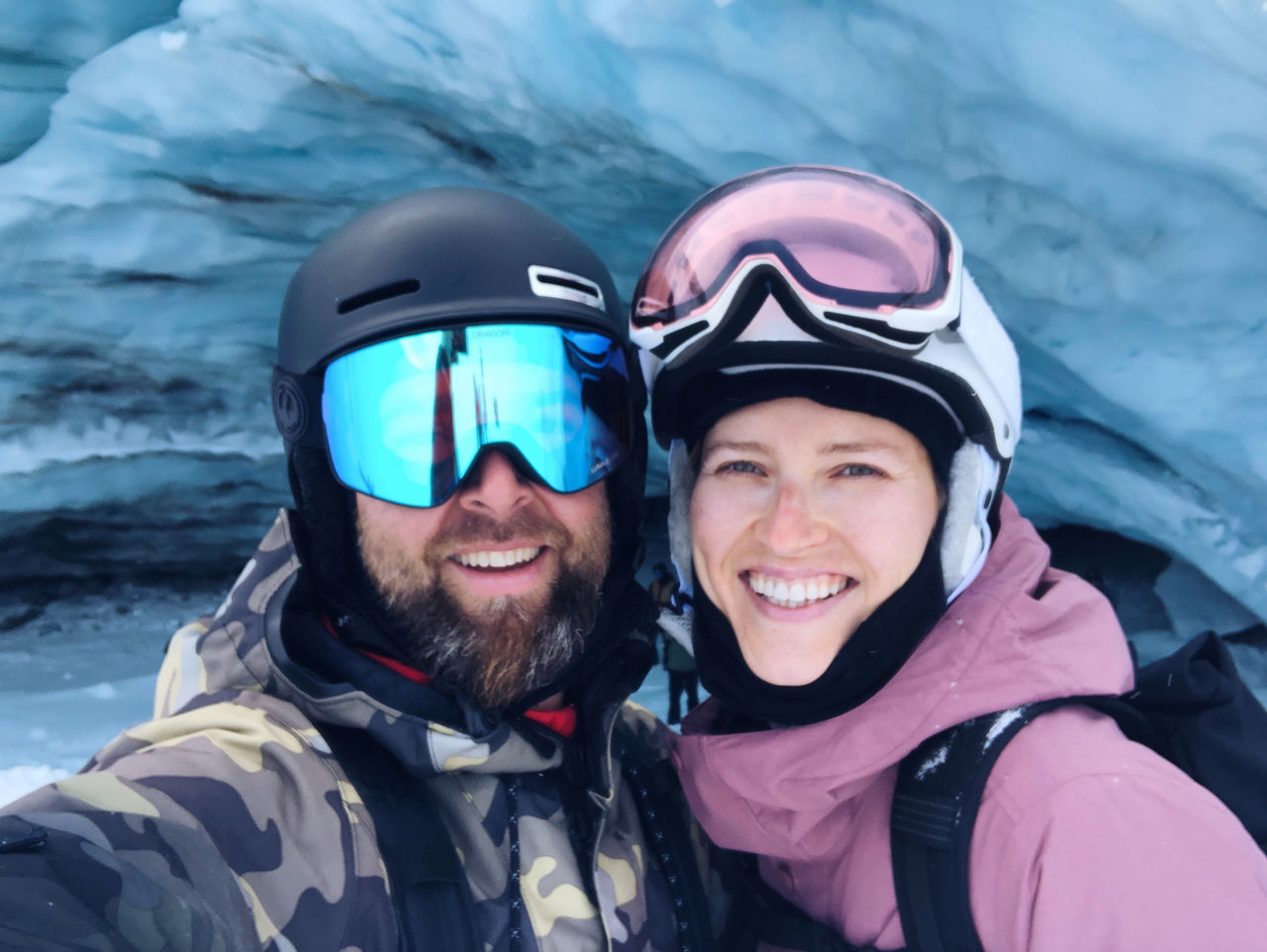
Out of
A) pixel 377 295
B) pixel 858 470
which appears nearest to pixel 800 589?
pixel 858 470

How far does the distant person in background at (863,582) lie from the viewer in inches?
44.6

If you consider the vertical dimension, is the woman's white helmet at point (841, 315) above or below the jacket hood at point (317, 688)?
above

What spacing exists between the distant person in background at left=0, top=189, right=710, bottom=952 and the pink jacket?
241mm

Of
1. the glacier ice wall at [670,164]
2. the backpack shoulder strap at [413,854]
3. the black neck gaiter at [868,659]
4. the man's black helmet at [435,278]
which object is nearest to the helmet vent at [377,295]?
the man's black helmet at [435,278]

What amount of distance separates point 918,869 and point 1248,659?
3.07 m

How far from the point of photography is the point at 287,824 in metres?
1.07

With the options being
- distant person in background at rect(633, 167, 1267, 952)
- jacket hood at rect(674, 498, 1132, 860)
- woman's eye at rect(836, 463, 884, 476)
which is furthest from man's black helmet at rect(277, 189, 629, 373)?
jacket hood at rect(674, 498, 1132, 860)

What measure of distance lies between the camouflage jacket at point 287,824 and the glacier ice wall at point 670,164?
6.31 feet

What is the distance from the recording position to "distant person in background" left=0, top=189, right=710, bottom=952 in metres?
1.08

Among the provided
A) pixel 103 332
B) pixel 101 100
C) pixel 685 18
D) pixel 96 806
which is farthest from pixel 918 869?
pixel 103 332

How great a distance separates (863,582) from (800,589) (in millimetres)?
101

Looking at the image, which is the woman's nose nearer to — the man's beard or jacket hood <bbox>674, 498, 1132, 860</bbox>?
jacket hood <bbox>674, 498, 1132, 860</bbox>

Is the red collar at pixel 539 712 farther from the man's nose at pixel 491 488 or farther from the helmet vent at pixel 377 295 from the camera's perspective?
the helmet vent at pixel 377 295

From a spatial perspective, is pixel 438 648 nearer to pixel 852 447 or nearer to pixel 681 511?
pixel 681 511
